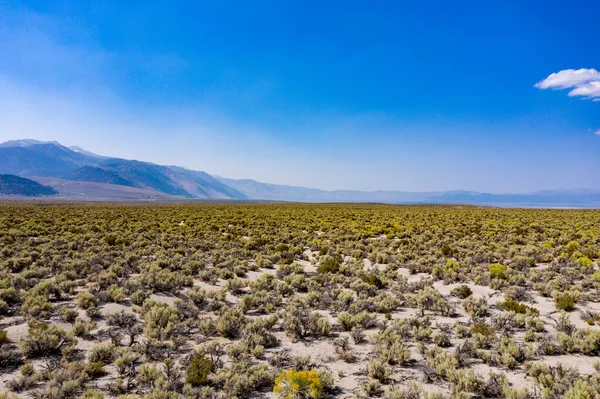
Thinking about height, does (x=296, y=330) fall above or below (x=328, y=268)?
below

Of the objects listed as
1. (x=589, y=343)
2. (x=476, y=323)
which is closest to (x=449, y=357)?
(x=476, y=323)

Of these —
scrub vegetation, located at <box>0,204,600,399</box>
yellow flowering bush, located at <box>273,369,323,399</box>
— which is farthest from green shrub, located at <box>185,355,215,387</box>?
yellow flowering bush, located at <box>273,369,323,399</box>

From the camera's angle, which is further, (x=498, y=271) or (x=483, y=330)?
(x=498, y=271)

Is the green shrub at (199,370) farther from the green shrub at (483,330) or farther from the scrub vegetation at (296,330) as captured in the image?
the green shrub at (483,330)

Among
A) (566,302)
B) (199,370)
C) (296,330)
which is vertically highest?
(566,302)

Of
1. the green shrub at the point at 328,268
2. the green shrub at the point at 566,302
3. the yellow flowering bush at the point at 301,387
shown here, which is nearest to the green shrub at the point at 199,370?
the yellow flowering bush at the point at 301,387

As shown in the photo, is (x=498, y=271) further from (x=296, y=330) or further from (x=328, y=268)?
(x=296, y=330)

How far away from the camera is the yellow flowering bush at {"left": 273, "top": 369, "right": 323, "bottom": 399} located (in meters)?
5.33

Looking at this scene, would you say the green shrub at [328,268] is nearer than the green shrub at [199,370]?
No

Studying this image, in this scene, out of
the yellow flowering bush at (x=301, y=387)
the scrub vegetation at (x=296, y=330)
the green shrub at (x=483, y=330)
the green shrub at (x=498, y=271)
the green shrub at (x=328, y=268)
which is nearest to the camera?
the yellow flowering bush at (x=301, y=387)

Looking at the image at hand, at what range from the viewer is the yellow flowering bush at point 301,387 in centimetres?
533

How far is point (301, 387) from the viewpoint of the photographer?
17.8 feet

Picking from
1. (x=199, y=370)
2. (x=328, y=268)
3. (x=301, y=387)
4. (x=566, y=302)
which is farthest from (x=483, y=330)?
(x=328, y=268)

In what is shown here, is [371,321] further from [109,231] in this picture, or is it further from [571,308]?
[109,231]
